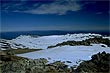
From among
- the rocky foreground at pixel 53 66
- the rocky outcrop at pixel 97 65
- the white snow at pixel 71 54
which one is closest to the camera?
the rocky foreground at pixel 53 66

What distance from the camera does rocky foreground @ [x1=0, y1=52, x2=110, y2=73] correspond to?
28.9 ft

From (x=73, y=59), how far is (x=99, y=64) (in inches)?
57.6

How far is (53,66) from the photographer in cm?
977

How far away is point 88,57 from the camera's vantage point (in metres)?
11.1

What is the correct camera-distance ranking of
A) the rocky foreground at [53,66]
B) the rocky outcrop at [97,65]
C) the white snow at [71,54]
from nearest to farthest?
1. the rocky foreground at [53,66]
2. the rocky outcrop at [97,65]
3. the white snow at [71,54]

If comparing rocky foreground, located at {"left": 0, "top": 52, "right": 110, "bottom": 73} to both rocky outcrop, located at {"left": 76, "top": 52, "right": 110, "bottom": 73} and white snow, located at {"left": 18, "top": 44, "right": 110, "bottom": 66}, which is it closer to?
rocky outcrop, located at {"left": 76, "top": 52, "right": 110, "bottom": 73}

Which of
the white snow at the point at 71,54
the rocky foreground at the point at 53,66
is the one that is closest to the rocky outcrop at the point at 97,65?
the rocky foreground at the point at 53,66

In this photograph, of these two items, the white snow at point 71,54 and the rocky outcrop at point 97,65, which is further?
the white snow at point 71,54

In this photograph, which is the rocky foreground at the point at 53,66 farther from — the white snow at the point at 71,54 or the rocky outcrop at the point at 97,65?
the white snow at the point at 71,54

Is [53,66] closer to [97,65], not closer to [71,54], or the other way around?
[97,65]

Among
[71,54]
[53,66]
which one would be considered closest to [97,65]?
[53,66]

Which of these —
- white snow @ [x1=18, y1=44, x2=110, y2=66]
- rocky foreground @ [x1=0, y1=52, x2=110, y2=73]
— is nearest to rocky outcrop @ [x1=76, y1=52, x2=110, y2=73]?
rocky foreground @ [x1=0, y1=52, x2=110, y2=73]

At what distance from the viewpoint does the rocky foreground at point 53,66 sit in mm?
8820

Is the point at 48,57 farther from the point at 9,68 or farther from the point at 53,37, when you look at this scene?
the point at 53,37
